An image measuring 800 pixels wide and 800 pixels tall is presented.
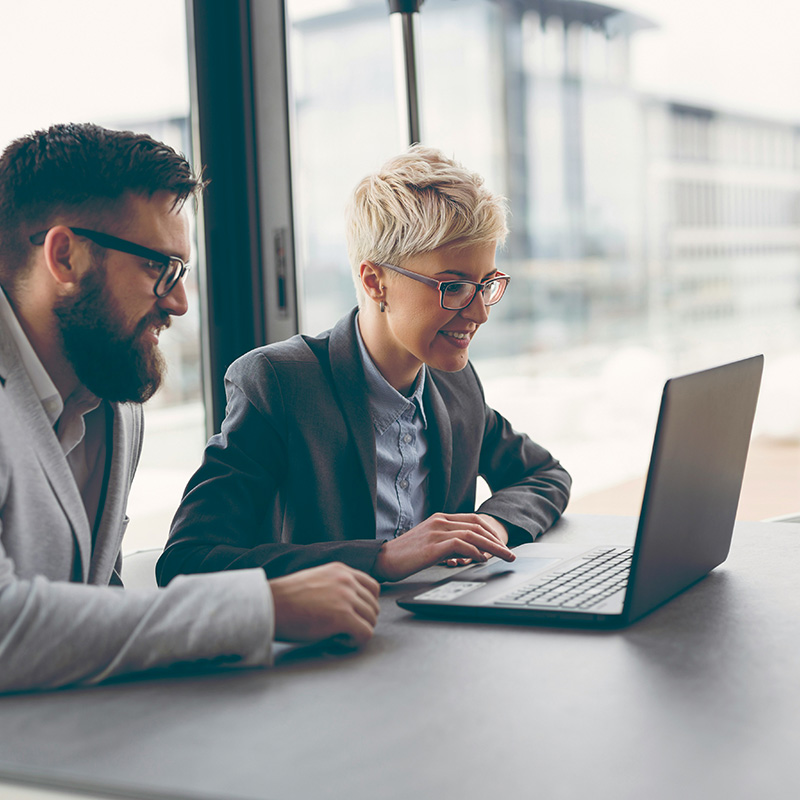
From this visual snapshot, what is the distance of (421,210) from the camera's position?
5.16ft

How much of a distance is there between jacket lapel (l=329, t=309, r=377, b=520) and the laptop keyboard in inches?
15.4

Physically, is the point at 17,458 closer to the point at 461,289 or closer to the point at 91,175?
the point at 91,175

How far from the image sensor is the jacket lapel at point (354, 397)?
60.4 inches

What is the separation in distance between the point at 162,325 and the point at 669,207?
2760mm

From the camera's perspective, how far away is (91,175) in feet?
3.84

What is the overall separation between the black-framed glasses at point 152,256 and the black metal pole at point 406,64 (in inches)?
56.8

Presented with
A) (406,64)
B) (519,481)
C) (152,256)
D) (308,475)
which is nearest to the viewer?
(152,256)

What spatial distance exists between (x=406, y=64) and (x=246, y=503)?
151 cm

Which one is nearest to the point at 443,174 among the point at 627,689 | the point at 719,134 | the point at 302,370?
the point at 302,370

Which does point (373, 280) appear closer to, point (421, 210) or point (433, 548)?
point (421, 210)

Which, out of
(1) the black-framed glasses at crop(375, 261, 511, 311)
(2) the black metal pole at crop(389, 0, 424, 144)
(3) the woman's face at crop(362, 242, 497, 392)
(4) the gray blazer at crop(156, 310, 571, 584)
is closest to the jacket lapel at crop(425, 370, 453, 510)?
(4) the gray blazer at crop(156, 310, 571, 584)

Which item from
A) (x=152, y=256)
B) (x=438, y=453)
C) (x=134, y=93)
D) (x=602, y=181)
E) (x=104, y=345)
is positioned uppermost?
(x=134, y=93)

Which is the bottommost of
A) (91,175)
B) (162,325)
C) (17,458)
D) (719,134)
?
(17,458)

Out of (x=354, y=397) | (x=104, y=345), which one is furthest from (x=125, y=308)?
(x=354, y=397)
